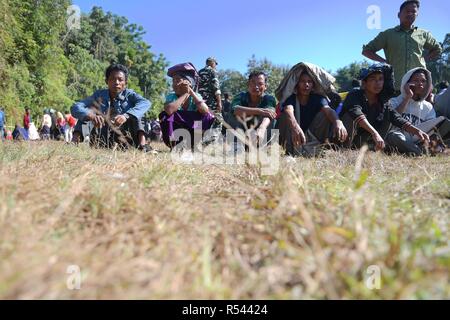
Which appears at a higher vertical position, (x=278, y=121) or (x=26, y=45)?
(x=26, y=45)

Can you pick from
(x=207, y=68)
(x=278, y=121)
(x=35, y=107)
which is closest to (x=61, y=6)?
(x=35, y=107)

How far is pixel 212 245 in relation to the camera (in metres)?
0.91

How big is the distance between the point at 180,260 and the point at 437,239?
615 mm

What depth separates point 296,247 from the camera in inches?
33.7

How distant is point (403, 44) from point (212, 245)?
4.39 m

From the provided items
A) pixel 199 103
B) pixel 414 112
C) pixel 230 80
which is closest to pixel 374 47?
pixel 414 112

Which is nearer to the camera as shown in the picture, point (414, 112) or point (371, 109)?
point (371, 109)

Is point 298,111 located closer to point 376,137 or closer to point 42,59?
point 376,137

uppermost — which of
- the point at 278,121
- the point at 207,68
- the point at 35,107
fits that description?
the point at 35,107

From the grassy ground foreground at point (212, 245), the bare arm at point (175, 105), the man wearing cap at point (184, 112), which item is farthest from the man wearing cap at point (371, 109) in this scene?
the grassy ground foreground at point (212, 245)

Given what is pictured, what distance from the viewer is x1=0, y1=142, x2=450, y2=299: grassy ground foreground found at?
0.68 meters

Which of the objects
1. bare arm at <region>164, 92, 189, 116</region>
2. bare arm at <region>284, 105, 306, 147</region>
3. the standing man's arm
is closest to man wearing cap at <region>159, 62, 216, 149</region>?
bare arm at <region>164, 92, 189, 116</region>

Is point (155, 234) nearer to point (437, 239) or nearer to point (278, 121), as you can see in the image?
point (437, 239)
